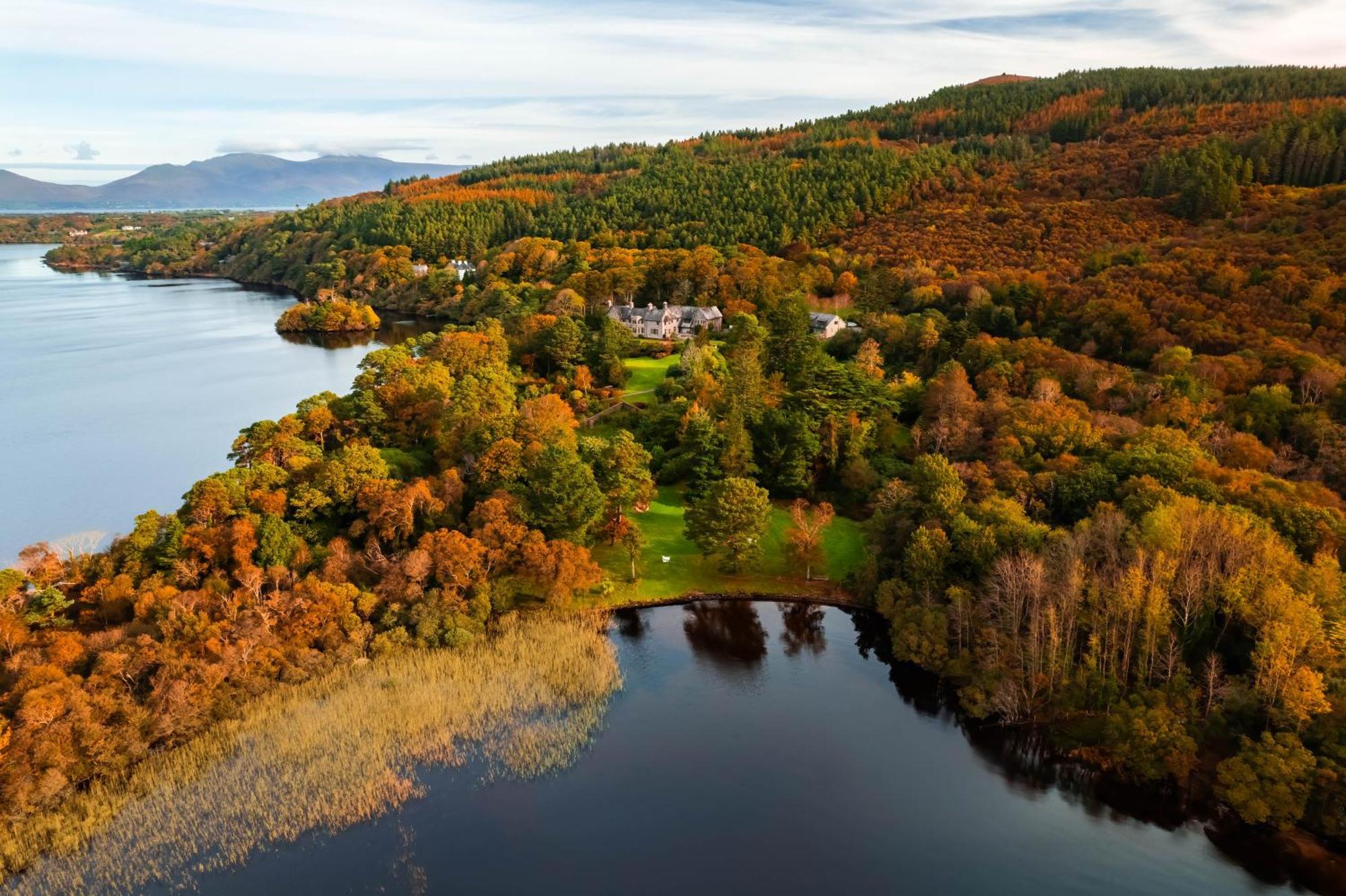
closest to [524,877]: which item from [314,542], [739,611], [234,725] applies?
[234,725]

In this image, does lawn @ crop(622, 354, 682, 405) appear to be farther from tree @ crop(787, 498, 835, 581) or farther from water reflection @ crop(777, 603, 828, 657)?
water reflection @ crop(777, 603, 828, 657)

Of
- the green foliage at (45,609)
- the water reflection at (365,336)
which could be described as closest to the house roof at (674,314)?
the water reflection at (365,336)

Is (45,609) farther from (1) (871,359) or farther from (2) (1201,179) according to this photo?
(2) (1201,179)

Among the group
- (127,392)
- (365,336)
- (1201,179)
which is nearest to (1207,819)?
(1201,179)

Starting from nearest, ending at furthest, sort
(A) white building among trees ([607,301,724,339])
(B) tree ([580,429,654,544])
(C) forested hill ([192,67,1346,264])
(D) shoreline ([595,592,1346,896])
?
(D) shoreline ([595,592,1346,896]) < (B) tree ([580,429,654,544]) < (A) white building among trees ([607,301,724,339]) < (C) forested hill ([192,67,1346,264])

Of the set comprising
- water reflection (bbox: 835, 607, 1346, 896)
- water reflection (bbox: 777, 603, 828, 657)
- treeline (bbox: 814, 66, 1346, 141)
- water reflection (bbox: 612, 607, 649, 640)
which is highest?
treeline (bbox: 814, 66, 1346, 141)

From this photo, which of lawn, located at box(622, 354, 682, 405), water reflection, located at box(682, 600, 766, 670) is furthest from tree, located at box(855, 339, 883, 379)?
water reflection, located at box(682, 600, 766, 670)
